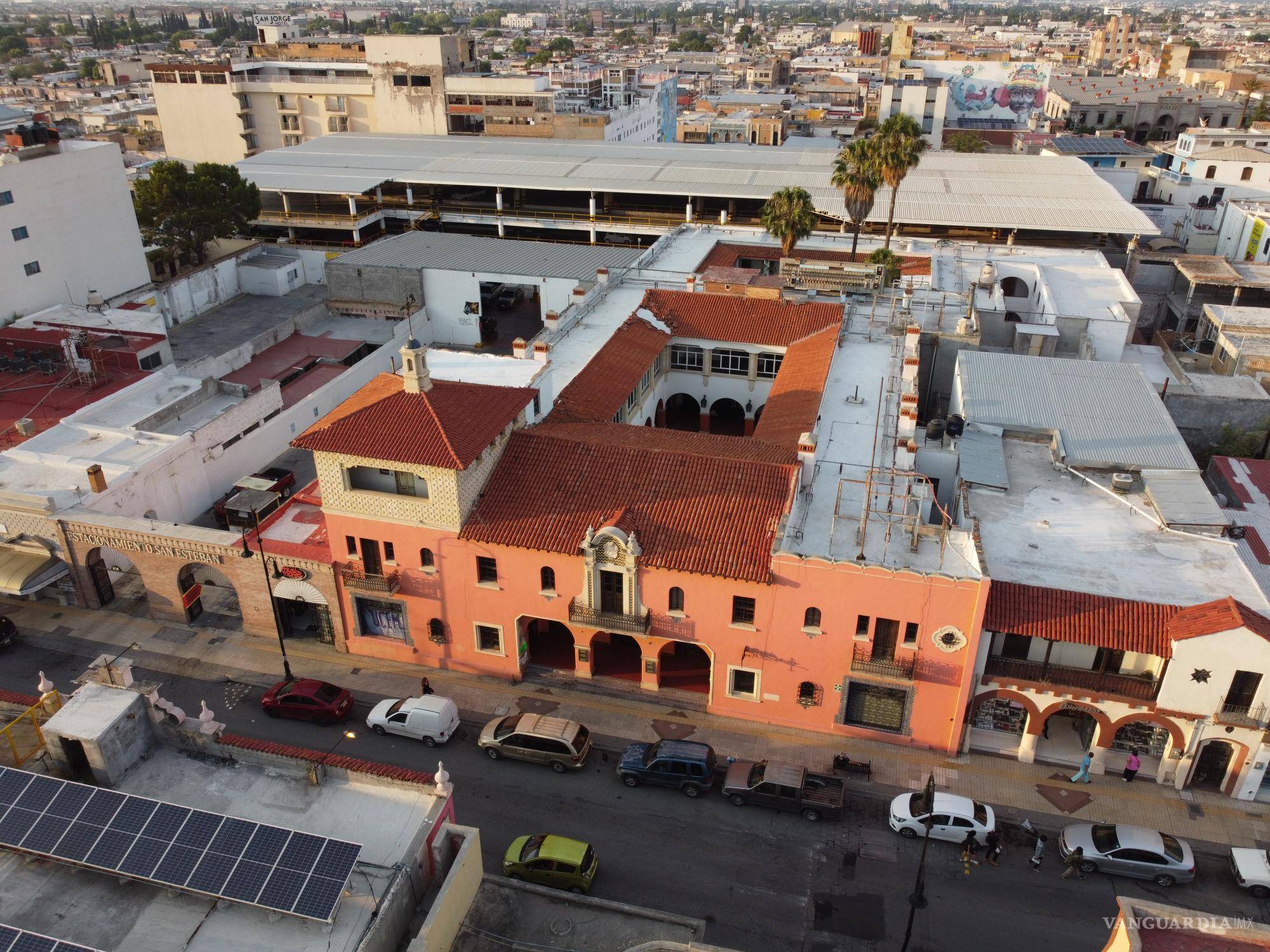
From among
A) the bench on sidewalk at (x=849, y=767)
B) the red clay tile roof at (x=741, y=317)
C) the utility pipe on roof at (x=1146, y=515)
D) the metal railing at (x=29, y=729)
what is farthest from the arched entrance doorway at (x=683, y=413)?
the metal railing at (x=29, y=729)

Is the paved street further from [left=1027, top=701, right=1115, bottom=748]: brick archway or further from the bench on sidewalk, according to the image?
[left=1027, top=701, right=1115, bottom=748]: brick archway

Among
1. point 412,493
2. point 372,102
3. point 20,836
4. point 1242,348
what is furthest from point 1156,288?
point 372,102

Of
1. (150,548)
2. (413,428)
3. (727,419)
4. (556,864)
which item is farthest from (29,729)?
(727,419)

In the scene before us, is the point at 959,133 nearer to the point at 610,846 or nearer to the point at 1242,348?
the point at 1242,348

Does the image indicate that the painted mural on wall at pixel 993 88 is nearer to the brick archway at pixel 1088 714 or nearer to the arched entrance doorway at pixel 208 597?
the brick archway at pixel 1088 714

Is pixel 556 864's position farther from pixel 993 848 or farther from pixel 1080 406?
pixel 1080 406
